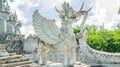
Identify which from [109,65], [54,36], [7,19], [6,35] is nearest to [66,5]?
[54,36]

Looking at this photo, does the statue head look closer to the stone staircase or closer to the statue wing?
the statue wing

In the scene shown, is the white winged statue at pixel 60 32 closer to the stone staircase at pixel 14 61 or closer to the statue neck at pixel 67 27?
the statue neck at pixel 67 27

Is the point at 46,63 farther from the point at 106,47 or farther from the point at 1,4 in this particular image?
the point at 1,4

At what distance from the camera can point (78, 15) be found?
12266 millimetres

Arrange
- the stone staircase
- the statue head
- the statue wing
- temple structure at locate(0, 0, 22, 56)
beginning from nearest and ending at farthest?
the stone staircase < the statue head < the statue wing < temple structure at locate(0, 0, 22, 56)

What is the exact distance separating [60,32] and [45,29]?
720 millimetres

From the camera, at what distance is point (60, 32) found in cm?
1275

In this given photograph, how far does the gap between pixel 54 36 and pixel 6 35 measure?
20.1 meters

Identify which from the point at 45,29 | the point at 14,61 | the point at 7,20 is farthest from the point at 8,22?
the point at 14,61

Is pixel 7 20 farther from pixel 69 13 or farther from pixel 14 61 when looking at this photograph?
pixel 14 61

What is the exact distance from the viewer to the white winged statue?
12383 millimetres

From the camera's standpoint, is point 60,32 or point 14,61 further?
point 60,32

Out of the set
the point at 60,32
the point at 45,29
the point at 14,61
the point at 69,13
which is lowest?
the point at 14,61

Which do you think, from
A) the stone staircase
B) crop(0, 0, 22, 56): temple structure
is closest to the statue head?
the stone staircase
